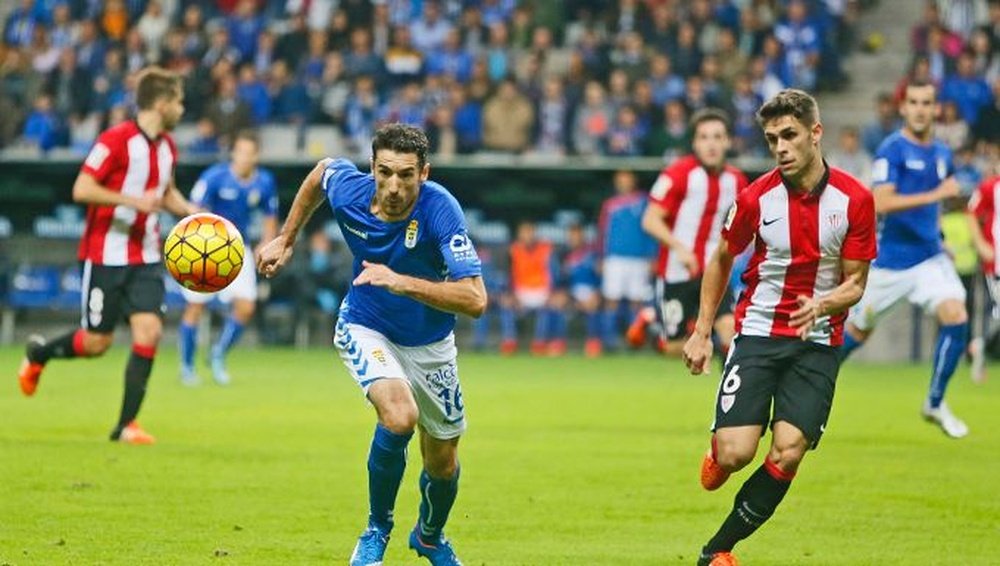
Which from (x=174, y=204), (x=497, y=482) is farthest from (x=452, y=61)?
(x=497, y=482)

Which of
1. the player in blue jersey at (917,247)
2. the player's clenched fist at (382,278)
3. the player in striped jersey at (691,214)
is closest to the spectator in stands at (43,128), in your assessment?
the player in striped jersey at (691,214)

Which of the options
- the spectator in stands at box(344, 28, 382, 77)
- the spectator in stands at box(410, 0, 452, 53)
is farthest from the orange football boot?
the spectator in stands at box(410, 0, 452, 53)

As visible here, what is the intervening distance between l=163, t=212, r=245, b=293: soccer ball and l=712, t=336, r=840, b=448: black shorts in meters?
2.61

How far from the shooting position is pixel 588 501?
1105cm

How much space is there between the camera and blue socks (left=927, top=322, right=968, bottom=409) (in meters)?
14.3

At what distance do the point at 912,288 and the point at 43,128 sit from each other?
52.6 feet

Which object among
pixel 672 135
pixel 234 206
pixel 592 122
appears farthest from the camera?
pixel 592 122

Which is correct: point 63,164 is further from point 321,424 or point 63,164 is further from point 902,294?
point 902,294

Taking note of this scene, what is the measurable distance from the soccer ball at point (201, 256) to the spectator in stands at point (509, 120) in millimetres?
16662

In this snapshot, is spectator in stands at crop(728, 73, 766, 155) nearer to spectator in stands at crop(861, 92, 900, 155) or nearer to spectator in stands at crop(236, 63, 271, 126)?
spectator in stands at crop(861, 92, 900, 155)

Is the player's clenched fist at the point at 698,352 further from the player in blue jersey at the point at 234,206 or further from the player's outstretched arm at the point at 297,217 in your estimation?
the player in blue jersey at the point at 234,206

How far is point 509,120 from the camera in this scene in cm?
2612

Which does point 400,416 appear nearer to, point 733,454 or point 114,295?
point 733,454

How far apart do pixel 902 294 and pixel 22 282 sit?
615 inches
